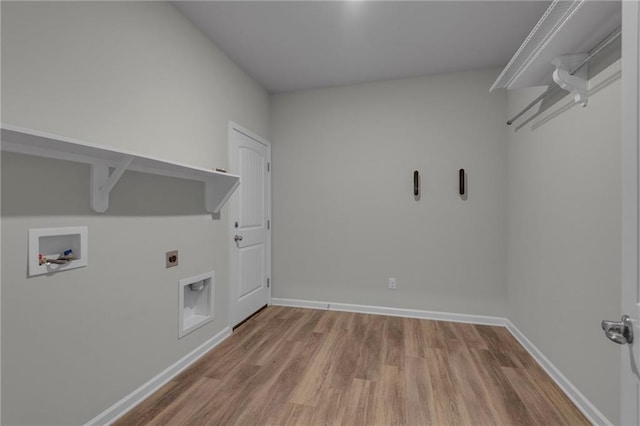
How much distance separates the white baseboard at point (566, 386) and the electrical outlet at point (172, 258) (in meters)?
2.73

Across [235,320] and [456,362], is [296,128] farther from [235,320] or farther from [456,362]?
[456,362]

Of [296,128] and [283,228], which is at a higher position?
[296,128]

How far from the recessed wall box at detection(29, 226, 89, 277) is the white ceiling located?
175 cm

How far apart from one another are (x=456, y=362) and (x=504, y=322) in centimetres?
109

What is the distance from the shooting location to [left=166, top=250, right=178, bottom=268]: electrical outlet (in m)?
2.06

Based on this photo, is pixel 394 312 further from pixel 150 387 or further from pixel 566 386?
pixel 150 387

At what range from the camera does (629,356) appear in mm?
727

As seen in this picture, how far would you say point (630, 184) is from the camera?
2.38 feet

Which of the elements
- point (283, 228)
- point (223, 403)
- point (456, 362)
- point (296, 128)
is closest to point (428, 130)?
point (296, 128)

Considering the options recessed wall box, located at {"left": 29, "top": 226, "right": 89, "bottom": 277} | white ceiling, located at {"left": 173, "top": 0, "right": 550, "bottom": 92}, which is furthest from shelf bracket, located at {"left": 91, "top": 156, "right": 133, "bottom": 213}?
white ceiling, located at {"left": 173, "top": 0, "right": 550, "bottom": 92}

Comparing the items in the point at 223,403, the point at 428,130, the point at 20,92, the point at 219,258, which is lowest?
the point at 223,403

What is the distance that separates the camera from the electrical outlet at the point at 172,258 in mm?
2056

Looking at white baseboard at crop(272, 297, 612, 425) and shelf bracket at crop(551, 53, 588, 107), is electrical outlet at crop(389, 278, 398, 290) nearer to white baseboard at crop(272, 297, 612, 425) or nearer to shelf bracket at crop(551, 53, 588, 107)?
white baseboard at crop(272, 297, 612, 425)

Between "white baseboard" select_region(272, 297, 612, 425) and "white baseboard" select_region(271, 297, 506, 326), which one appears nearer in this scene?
"white baseboard" select_region(272, 297, 612, 425)
